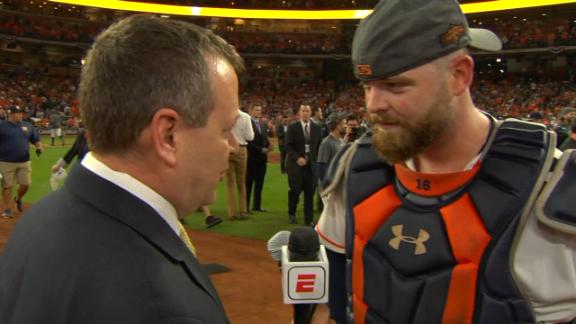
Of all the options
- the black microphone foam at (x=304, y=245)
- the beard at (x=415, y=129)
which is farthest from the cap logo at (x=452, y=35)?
the black microphone foam at (x=304, y=245)

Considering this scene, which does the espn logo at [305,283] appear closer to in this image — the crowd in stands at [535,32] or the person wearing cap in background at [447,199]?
the person wearing cap in background at [447,199]

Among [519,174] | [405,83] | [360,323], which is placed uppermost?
[405,83]

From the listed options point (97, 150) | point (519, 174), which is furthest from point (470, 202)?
point (97, 150)

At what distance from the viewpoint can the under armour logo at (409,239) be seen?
1687mm

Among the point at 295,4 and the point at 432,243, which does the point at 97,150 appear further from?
the point at 295,4

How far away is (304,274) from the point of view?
1.46 m

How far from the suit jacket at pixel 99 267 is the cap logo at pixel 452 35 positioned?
42.9 inches

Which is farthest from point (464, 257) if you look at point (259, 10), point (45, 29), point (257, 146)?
point (259, 10)

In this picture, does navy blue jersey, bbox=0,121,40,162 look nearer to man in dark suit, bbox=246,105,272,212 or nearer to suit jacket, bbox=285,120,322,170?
man in dark suit, bbox=246,105,272,212

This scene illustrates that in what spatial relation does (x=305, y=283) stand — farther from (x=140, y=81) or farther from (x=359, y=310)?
(x=140, y=81)

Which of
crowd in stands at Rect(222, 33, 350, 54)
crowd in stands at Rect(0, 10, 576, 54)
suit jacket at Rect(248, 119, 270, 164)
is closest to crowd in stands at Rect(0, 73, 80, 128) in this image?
crowd in stands at Rect(0, 10, 576, 54)

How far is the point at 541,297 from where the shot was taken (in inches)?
60.3

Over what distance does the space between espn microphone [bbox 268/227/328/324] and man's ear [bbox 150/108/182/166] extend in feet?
1.89

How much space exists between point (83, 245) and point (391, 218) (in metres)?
1.12
